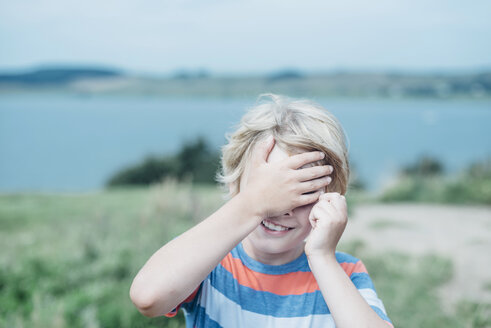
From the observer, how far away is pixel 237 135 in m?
1.81

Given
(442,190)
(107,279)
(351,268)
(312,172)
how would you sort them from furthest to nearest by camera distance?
(442,190) → (107,279) → (351,268) → (312,172)

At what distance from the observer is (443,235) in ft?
25.7

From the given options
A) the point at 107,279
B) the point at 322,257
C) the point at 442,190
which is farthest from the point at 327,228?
the point at 442,190

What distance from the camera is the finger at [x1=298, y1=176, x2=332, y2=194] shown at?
1.49 metres

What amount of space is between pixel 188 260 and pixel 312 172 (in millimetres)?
513

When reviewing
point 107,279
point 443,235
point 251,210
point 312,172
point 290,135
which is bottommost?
point 443,235

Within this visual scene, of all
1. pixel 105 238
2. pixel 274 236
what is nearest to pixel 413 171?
pixel 105 238

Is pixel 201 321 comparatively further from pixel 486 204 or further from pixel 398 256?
pixel 486 204

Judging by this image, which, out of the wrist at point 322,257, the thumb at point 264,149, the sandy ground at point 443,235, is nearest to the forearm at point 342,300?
the wrist at point 322,257

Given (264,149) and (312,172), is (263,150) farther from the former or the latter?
(312,172)

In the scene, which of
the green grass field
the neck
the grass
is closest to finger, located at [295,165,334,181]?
the neck

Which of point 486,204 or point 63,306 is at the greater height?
point 63,306

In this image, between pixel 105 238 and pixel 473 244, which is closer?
pixel 105 238

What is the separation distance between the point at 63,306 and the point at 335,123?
2893 mm
